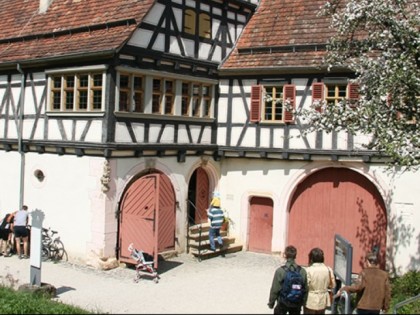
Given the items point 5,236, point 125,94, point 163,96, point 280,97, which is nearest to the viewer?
point 125,94

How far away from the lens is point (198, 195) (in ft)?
62.1

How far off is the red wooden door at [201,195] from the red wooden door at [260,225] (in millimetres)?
1501

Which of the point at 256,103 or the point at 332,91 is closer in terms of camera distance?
the point at 332,91

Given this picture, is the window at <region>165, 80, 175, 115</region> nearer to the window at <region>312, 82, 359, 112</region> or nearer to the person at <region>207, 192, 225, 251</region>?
the person at <region>207, 192, 225, 251</region>

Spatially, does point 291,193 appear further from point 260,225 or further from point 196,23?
point 196,23

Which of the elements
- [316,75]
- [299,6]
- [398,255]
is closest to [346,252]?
[398,255]

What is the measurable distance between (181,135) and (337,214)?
513 cm

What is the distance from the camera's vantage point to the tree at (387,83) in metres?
12.3

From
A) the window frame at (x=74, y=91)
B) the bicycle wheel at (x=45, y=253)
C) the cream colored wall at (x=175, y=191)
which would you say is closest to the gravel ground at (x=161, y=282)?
the bicycle wheel at (x=45, y=253)

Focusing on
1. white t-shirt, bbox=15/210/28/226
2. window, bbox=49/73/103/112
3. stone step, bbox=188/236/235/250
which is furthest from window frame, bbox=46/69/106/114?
stone step, bbox=188/236/235/250

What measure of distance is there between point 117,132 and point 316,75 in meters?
5.99

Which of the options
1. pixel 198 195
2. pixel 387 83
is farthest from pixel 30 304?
pixel 198 195

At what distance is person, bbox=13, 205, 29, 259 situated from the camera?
16109mm

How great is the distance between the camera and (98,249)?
15398 millimetres
